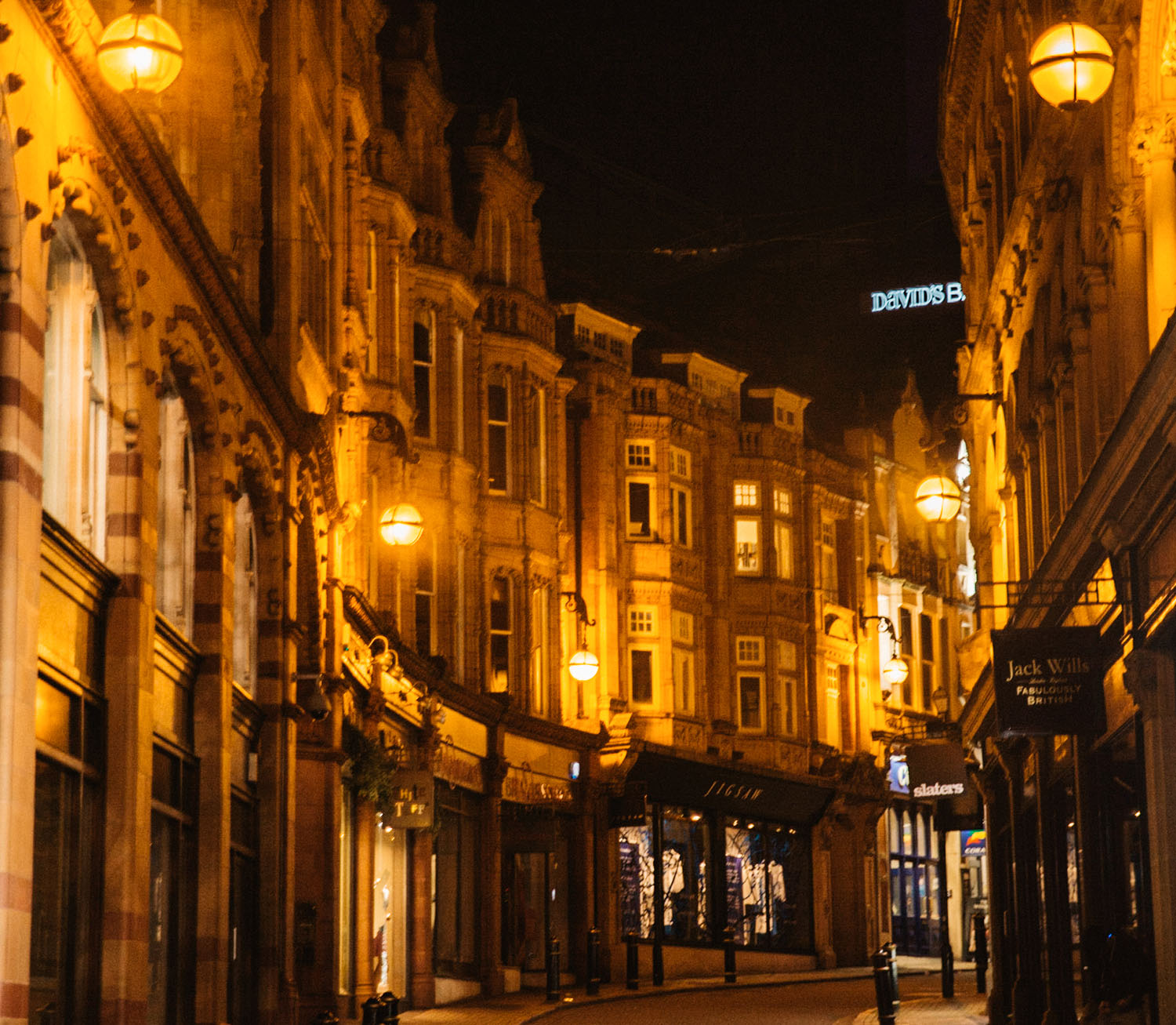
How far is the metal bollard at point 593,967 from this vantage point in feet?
111

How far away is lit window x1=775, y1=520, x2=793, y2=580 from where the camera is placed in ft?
157

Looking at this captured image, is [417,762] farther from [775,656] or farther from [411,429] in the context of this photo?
[775,656]

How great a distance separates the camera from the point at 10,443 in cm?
1130

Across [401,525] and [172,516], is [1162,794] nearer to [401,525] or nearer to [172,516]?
[172,516]

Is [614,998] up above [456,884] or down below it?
below

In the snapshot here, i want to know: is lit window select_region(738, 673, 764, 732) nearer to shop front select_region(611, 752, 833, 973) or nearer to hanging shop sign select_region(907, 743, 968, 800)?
shop front select_region(611, 752, 833, 973)

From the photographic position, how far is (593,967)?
112 feet

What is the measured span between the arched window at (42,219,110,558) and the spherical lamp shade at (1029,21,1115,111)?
685 cm

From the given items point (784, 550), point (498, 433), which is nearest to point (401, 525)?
point (498, 433)

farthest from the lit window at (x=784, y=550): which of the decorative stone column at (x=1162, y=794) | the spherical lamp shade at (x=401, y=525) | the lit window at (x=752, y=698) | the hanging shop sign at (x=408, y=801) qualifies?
the decorative stone column at (x=1162, y=794)

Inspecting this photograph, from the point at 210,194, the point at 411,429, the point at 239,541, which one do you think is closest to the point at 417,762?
the point at 411,429

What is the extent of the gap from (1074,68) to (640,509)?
3041cm

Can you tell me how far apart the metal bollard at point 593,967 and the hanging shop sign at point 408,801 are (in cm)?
666

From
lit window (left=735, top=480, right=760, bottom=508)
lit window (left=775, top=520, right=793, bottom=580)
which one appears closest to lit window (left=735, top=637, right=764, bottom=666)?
lit window (left=775, top=520, right=793, bottom=580)
